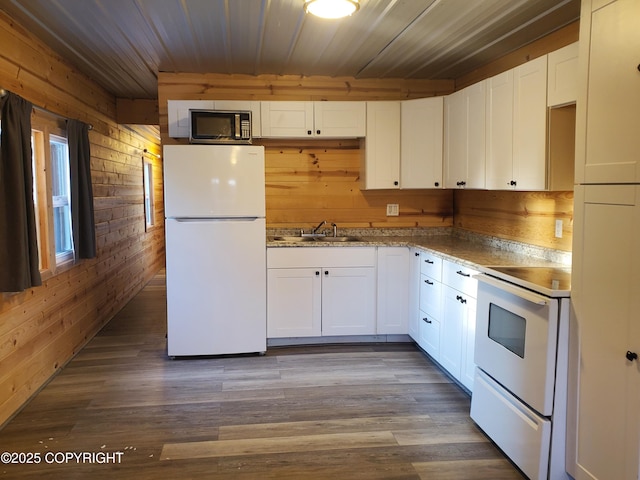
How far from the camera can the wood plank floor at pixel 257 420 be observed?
2.42 metres

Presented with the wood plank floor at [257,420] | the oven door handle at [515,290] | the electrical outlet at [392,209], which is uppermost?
the electrical outlet at [392,209]

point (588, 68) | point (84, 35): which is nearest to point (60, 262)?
point (84, 35)

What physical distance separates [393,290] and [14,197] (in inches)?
111

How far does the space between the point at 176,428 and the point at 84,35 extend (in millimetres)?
2640

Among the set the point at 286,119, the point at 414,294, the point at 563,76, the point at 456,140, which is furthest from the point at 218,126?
the point at 563,76

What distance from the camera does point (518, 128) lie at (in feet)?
9.91

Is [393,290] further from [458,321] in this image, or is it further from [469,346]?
[469,346]

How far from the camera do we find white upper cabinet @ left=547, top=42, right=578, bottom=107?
8.29 feet

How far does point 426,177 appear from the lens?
428 cm

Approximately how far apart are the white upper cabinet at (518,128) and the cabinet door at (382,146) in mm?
1043

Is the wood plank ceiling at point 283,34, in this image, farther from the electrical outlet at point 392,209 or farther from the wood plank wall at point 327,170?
the electrical outlet at point 392,209

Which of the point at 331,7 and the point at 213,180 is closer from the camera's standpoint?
the point at 331,7

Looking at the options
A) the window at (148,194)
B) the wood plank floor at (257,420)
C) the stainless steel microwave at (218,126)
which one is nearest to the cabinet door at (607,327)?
the wood plank floor at (257,420)

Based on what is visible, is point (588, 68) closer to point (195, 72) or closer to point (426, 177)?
point (426, 177)
